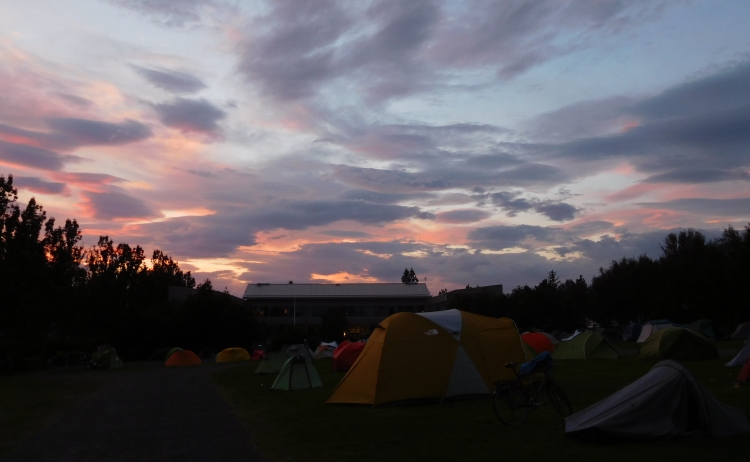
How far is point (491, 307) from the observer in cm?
7750

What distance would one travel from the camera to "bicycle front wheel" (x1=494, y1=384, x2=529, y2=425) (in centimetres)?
1236

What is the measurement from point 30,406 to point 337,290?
81255 mm

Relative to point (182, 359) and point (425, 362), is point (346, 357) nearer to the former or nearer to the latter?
point (425, 362)

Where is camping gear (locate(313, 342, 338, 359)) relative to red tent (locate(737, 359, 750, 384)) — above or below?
below

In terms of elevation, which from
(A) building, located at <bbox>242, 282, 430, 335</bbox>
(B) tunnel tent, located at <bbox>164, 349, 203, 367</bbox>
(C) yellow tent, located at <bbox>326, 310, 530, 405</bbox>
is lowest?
(B) tunnel tent, located at <bbox>164, 349, 203, 367</bbox>

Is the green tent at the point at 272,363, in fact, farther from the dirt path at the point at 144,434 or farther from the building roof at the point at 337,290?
the building roof at the point at 337,290

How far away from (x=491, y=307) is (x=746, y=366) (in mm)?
→ 61389

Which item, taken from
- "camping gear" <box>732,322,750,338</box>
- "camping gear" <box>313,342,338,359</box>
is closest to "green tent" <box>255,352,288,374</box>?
"camping gear" <box>313,342,338,359</box>

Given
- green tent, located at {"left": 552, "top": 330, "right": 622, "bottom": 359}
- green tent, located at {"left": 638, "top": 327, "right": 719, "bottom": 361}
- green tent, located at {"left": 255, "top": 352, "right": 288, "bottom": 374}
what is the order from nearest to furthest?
green tent, located at {"left": 638, "top": 327, "right": 719, "bottom": 361} < green tent, located at {"left": 255, "top": 352, "right": 288, "bottom": 374} < green tent, located at {"left": 552, "top": 330, "right": 622, "bottom": 359}

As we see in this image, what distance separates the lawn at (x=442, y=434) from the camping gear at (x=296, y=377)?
330cm

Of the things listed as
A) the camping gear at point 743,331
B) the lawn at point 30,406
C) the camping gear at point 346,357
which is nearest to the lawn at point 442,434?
the lawn at point 30,406

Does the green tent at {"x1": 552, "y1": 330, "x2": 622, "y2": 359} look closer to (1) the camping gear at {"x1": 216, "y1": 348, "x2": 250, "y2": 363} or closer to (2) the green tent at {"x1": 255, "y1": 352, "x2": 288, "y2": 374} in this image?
(2) the green tent at {"x1": 255, "y1": 352, "x2": 288, "y2": 374}

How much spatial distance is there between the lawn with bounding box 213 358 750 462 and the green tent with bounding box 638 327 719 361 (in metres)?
8.21

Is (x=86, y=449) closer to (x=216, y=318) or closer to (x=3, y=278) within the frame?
(x=3, y=278)
